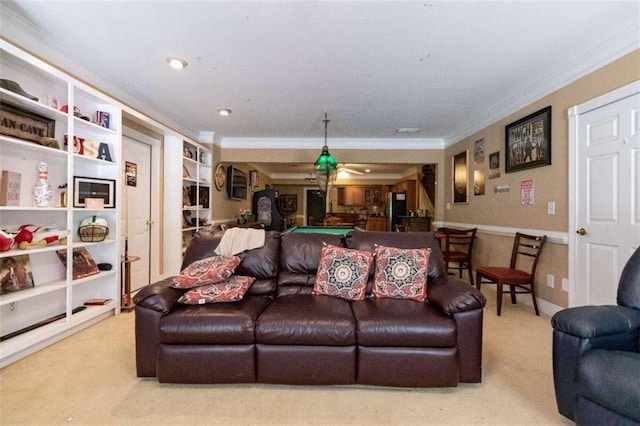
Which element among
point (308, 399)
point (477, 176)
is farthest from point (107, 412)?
point (477, 176)

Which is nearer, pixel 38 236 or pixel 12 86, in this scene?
pixel 12 86

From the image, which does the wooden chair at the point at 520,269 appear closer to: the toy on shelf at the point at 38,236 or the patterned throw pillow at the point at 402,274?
the patterned throw pillow at the point at 402,274

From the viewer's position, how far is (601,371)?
4.17 feet

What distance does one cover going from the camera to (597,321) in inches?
56.0

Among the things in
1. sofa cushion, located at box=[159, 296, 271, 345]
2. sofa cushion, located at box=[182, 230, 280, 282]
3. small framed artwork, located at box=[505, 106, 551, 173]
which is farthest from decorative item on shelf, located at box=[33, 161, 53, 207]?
small framed artwork, located at box=[505, 106, 551, 173]

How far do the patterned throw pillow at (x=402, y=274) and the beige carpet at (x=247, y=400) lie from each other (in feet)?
1.98

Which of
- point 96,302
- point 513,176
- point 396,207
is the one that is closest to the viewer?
point 96,302

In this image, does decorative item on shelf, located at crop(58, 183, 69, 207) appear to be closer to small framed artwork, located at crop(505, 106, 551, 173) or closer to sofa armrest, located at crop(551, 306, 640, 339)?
sofa armrest, located at crop(551, 306, 640, 339)

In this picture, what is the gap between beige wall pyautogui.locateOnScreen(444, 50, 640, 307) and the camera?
8.50 feet

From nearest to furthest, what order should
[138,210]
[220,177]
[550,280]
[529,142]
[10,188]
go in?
[10,188], [550,280], [529,142], [138,210], [220,177]

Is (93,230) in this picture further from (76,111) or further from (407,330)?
(407,330)

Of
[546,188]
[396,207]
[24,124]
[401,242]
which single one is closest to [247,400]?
[401,242]

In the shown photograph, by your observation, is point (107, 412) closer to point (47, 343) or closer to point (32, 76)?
point (47, 343)

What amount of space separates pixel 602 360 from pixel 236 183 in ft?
20.0
